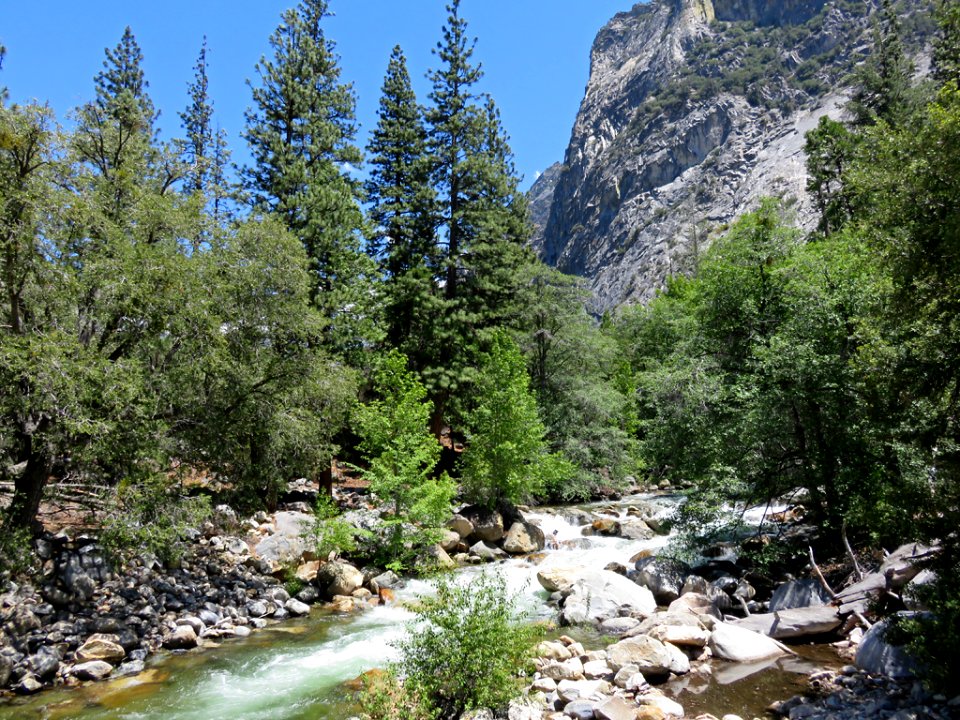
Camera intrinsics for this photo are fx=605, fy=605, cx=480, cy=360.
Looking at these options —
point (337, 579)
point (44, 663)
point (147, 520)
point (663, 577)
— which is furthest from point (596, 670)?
point (44, 663)

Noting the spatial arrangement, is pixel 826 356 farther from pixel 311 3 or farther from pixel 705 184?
pixel 705 184

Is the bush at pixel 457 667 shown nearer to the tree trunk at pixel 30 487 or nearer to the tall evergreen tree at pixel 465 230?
the tree trunk at pixel 30 487

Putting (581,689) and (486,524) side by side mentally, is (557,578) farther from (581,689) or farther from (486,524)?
(581,689)

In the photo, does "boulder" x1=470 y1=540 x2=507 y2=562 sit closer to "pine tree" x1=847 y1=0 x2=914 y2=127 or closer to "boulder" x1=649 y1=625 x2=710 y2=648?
"boulder" x1=649 y1=625 x2=710 y2=648

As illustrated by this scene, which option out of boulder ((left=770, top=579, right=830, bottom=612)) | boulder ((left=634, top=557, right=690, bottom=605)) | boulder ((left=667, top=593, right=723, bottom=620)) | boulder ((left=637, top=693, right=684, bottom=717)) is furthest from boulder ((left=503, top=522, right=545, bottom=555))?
boulder ((left=637, top=693, right=684, bottom=717))

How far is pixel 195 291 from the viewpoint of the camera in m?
11.2

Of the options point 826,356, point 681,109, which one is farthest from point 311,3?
point 681,109

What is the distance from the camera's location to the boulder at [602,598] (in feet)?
37.6

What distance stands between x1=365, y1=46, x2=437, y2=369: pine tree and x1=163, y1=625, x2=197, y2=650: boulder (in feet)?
51.1

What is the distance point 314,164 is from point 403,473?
41.4 feet

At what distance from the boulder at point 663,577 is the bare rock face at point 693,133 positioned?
243 feet

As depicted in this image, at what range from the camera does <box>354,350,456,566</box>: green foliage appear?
15.2m

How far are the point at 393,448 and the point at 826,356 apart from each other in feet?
34.3

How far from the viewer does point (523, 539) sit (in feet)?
58.2
